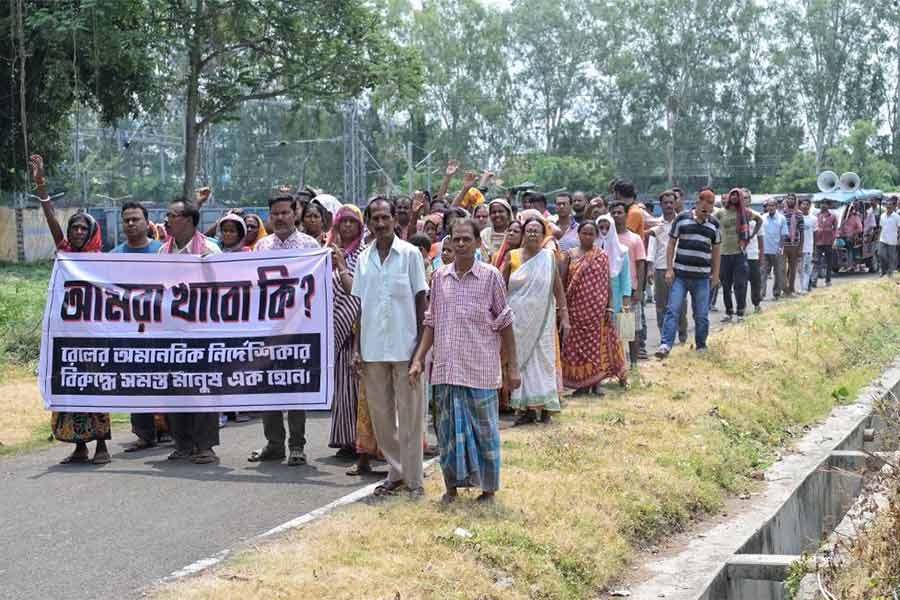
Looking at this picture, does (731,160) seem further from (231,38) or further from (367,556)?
(367,556)

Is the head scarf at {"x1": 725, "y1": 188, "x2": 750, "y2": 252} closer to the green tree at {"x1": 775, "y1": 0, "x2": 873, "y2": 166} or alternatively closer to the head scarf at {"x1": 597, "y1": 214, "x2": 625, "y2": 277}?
the head scarf at {"x1": 597, "y1": 214, "x2": 625, "y2": 277}

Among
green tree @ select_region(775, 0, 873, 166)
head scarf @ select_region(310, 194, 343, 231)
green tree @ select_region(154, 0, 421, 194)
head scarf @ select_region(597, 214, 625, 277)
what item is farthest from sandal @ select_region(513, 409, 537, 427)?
green tree @ select_region(775, 0, 873, 166)

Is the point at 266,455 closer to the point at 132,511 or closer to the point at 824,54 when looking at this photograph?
the point at 132,511

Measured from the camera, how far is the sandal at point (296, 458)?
8398 millimetres

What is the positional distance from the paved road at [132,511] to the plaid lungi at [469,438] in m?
0.94

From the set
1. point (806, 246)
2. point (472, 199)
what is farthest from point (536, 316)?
point (806, 246)

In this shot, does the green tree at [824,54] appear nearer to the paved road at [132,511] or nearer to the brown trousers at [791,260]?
the brown trousers at [791,260]

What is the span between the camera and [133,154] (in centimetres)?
5147

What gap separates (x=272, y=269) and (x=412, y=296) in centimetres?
168

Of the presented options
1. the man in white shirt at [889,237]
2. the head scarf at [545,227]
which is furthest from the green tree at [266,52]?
the head scarf at [545,227]

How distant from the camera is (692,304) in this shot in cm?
1309

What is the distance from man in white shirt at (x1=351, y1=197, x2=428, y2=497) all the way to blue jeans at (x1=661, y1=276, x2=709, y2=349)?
20.5 feet

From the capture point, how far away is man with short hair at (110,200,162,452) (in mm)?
8680

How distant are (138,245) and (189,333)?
77 cm
